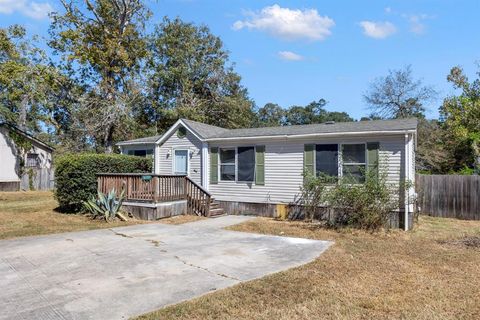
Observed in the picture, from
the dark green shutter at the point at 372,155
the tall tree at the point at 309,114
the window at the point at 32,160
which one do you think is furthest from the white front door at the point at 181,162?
the tall tree at the point at 309,114

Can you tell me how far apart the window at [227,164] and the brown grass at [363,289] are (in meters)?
6.51

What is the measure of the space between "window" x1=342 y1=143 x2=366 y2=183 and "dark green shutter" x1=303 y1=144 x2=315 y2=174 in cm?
105

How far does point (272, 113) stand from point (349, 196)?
152 feet

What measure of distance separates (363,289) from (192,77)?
27.0 meters

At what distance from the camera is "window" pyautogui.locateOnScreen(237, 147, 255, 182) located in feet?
44.3

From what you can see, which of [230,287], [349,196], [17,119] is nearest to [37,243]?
[230,287]

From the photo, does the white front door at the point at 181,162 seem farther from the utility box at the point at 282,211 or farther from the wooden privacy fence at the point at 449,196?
the wooden privacy fence at the point at 449,196

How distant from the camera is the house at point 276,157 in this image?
35.6 feet

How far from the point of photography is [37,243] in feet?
26.6

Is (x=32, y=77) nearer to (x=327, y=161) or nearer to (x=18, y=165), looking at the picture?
(x=18, y=165)

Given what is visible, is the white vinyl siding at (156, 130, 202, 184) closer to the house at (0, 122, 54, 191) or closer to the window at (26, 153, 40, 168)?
A: the house at (0, 122, 54, 191)

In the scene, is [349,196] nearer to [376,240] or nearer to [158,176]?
[376,240]

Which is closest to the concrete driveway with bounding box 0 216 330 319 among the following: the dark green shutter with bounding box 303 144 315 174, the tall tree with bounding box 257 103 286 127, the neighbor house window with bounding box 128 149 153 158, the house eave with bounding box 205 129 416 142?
the dark green shutter with bounding box 303 144 315 174

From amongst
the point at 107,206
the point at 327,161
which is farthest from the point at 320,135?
the point at 107,206
